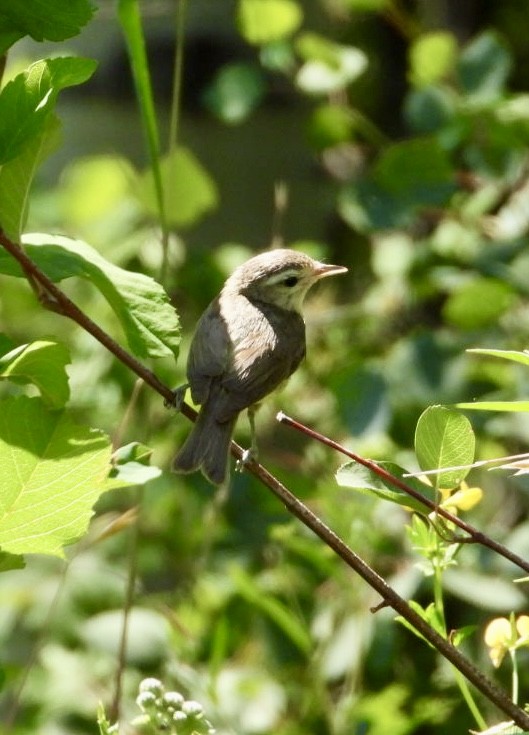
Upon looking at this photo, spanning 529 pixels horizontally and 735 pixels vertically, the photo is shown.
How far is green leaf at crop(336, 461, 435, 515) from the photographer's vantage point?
43.0 inches

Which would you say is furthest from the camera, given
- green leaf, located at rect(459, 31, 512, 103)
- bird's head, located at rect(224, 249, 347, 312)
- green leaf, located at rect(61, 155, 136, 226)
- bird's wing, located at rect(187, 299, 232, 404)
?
green leaf, located at rect(61, 155, 136, 226)

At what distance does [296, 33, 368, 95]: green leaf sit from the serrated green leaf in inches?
72.7

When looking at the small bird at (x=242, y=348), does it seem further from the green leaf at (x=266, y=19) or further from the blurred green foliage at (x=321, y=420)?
the green leaf at (x=266, y=19)

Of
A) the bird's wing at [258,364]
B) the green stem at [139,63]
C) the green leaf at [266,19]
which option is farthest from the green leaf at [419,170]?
the green stem at [139,63]

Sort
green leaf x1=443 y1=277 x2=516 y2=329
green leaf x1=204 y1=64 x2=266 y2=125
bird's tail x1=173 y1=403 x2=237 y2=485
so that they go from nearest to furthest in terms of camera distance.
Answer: bird's tail x1=173 y1=403 x2=237 y2=485
green leaf x1=443 y1=277 x2=516 y2=329
green leaf x1=204 y1=64 x2=266 y2=125

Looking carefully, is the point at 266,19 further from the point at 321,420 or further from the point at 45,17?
the point at 45,17

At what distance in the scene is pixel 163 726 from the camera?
1050 mm

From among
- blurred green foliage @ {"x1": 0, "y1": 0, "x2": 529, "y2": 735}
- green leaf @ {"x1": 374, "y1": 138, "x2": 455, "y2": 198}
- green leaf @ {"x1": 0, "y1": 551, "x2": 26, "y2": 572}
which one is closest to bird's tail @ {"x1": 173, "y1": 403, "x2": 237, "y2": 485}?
blurred green foliage @ {"x1": 0, "y1": 0, "x2": 529, "y2": 735}

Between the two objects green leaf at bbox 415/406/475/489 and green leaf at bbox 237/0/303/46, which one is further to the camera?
green leaf at bbox 237/0/303/46

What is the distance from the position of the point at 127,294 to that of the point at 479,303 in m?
1.82

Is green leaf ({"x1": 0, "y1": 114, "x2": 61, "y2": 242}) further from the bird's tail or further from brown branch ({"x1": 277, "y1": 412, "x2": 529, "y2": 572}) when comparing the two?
the bird's tail

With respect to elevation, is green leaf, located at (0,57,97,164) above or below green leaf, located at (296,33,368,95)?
above

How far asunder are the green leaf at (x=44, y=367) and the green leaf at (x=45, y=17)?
0.96 ft

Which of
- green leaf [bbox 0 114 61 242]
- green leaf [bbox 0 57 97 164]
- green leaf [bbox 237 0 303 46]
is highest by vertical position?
green leaf [bbox 0 57 97 164]
